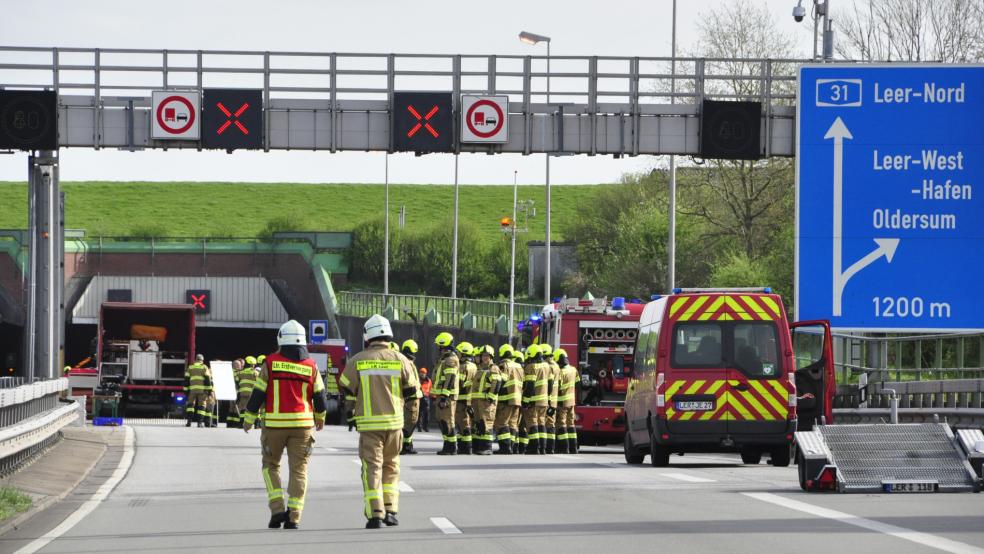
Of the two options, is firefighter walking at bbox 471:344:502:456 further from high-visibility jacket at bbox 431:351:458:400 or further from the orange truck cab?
the orange truck cab

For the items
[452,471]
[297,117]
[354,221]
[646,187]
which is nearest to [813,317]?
[452,471]

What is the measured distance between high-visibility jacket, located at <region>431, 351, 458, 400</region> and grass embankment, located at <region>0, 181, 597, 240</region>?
122 m

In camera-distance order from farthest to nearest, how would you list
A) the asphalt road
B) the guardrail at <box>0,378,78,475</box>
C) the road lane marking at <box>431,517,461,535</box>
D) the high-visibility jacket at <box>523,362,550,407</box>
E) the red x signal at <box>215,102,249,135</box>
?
1. the red x signal at <box>215,102,249,135</box>
2. the high-visibility jacket at <box>523,362,550,407</box>
3. the guardrail at <box>0,378,78,475</box>
4. the road lane marking at <box>431,517,461,535</box>
5. the asphalt road

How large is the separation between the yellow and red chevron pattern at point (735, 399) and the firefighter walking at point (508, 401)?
5955 millimetres

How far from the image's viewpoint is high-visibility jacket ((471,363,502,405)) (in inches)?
1074

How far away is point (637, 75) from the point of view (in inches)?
1259

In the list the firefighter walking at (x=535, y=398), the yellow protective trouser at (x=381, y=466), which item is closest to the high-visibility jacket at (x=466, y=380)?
the firefighter walking at (x=535, y=398)

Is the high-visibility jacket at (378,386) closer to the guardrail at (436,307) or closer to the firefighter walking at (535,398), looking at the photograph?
the firefighter walking at (535,398)

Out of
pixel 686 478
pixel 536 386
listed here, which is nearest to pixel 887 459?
pixel 686 478

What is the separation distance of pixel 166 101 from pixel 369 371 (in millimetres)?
18239

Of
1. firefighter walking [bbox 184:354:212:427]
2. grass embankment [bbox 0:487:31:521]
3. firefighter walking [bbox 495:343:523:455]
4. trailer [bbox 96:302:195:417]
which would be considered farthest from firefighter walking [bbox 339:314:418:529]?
trailer [bbox 96:302:195:417]

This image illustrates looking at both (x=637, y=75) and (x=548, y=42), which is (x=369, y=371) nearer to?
(x=637, y=75)

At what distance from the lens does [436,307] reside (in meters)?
73.9

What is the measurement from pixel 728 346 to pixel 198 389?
23.8 m
